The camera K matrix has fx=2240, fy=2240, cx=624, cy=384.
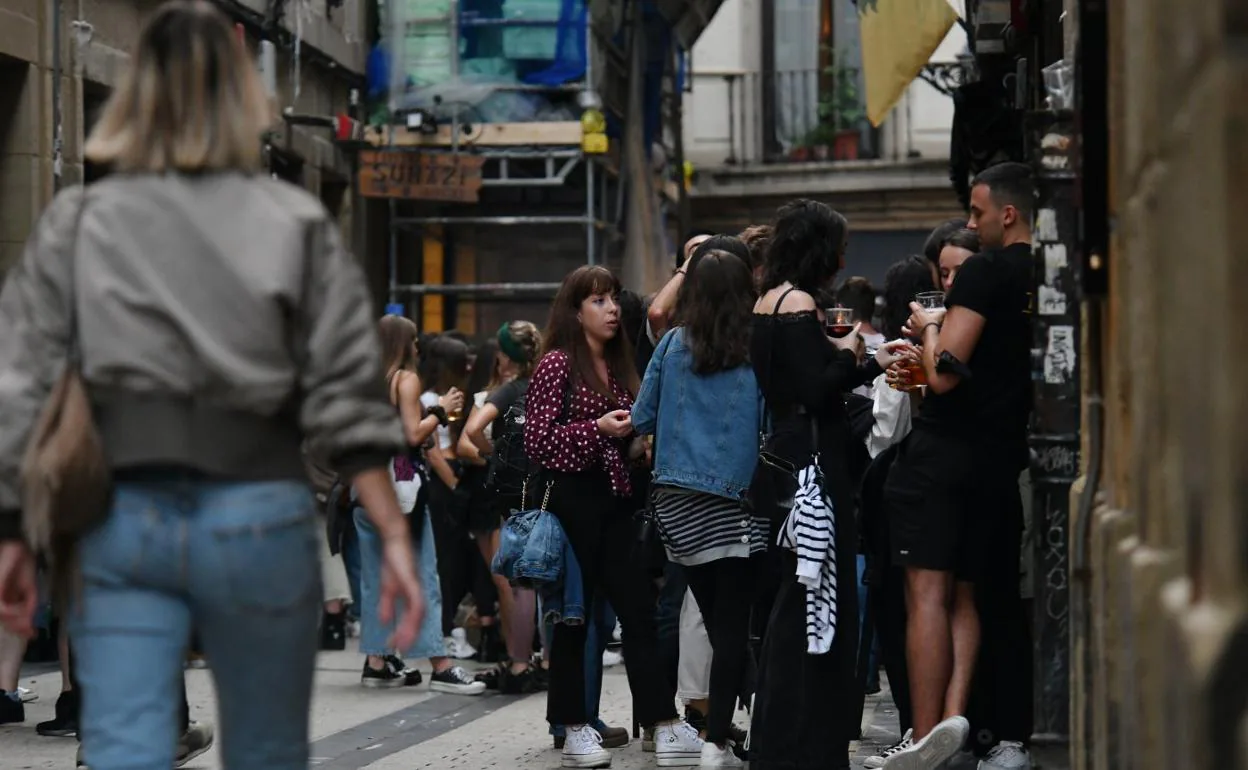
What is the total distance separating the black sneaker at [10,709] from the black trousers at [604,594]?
8.27ft

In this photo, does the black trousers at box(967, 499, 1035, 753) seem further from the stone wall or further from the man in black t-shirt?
the stone wall

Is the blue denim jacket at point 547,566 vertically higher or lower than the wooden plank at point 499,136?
lower

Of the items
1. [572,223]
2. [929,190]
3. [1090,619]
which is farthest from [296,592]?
[929,190]

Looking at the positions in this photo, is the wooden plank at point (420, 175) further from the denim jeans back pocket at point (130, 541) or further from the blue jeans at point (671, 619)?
the denim jeans back pocket at point (130, 541)

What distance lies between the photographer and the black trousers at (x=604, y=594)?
8.65 m

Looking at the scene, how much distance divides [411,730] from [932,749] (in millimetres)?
3212

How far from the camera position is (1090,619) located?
Result: 5.40 m

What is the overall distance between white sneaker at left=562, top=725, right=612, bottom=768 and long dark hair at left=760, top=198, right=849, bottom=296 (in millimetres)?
1920

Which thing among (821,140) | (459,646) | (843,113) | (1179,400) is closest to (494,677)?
(459,646)

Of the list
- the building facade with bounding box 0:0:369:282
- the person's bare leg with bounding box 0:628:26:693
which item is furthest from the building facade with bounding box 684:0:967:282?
the person's bare leg with bounding box 0:628:26:693

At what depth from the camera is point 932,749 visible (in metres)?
7.23

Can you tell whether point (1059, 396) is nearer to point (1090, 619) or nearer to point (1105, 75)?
point (1090, 619)

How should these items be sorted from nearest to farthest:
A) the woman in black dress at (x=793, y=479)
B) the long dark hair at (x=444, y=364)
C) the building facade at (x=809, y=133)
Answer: the woman in black dress at (x=793, y=479), the long dark hair at (x=444, y=364), the building facade at (x=809, y=133)

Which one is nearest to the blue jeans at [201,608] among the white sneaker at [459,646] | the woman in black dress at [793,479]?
the woman in black dress at [793,479]
